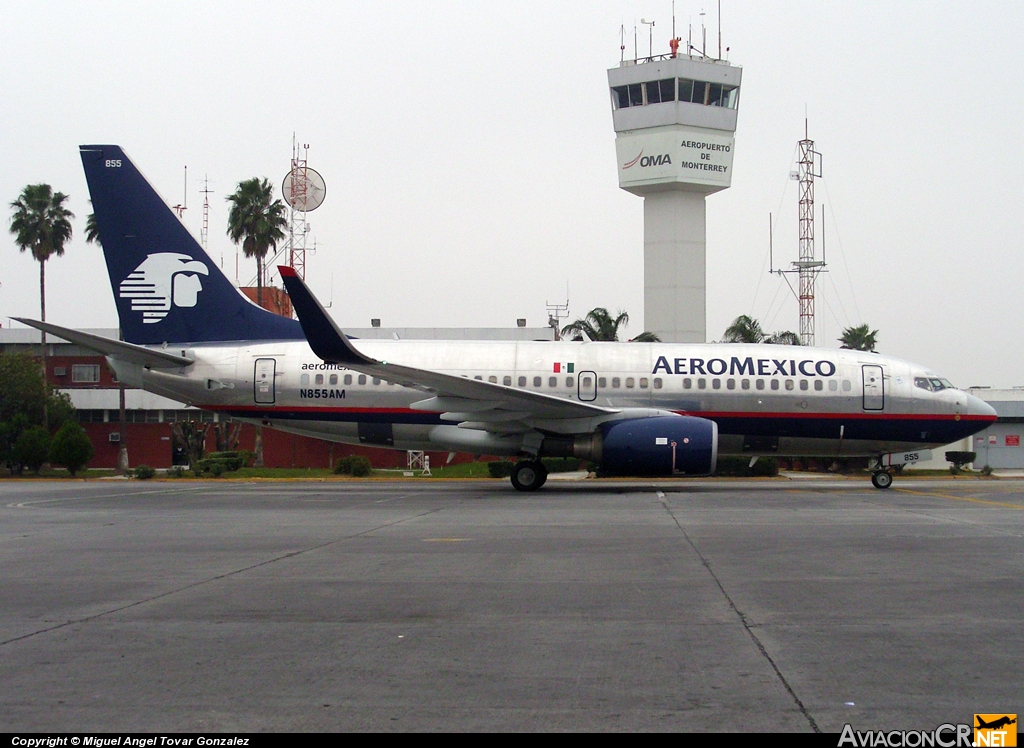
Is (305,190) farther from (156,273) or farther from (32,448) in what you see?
(156,273)

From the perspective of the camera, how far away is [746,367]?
24.5 metres

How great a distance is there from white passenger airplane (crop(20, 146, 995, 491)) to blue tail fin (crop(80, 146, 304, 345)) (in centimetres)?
3

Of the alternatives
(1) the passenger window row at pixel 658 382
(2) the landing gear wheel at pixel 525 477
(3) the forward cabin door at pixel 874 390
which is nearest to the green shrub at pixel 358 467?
(1) the passenger window row at pixel 658 382

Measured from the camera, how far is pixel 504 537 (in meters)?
13.7

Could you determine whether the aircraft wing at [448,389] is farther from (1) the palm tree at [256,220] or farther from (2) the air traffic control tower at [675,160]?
(2) the air traffic control tower at [675,160]

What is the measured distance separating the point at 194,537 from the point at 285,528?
153cm

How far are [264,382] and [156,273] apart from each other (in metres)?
4.02

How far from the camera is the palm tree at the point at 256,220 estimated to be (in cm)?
5122

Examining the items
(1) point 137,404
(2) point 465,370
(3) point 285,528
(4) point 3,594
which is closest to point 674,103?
(1) point 137,404

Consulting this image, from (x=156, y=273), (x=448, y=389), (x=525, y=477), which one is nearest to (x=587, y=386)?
(x=525, y=477)

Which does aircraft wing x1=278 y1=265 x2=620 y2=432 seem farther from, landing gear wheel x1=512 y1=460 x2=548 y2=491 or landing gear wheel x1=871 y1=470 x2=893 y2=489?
landing gear wheel x1=871 y1=470 x2=893 y2=489

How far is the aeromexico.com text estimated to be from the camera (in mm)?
24469

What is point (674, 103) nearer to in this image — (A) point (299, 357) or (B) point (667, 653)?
(A) point (299, 357)

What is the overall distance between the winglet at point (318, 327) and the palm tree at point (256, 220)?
31804 millimetres
